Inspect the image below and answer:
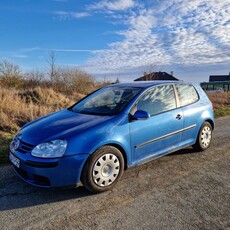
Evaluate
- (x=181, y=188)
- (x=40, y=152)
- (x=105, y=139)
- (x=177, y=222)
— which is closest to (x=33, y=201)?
(x=40, y=152)

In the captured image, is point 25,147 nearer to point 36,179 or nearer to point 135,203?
point 36,179

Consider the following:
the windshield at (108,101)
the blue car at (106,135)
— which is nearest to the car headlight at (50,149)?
the blue car at (106,135)

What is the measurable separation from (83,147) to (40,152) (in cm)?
57

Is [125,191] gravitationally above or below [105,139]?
below

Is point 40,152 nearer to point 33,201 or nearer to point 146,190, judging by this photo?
point 33,201

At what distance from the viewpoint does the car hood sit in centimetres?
367

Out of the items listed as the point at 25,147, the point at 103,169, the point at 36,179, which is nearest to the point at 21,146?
the point at 25,147

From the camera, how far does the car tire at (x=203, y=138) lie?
5.62 metres

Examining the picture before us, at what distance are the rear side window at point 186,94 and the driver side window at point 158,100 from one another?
22 cm

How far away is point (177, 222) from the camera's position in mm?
3025

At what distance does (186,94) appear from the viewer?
543 centimetres

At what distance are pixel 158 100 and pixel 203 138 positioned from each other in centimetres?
167

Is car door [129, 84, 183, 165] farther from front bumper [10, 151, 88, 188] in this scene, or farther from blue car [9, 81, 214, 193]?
front bumper [10, 151, 88, 188]

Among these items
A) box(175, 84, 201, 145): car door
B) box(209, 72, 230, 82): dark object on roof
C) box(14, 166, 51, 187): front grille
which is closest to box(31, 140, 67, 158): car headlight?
box(14, 166, 51, 187): front grille
